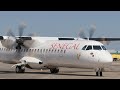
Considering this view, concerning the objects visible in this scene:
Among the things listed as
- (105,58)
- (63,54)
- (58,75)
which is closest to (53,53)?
(63,54)

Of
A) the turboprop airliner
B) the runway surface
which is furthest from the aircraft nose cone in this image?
the runway surface

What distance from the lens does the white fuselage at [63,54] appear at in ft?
76.5

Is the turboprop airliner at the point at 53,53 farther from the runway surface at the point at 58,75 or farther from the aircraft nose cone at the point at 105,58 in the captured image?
the runway surface at the point at 58,75

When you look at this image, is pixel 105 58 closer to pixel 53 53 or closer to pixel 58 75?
pixel 58 75

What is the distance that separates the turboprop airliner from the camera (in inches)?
926

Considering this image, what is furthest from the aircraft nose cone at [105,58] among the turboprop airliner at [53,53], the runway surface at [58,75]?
the runway surface at [58,75]

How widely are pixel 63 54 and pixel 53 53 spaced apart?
129cm

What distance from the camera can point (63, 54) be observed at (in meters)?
25.4

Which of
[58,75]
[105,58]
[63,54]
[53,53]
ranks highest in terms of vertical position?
[53,53]

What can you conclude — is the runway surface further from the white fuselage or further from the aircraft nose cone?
the aircraft nose cone
